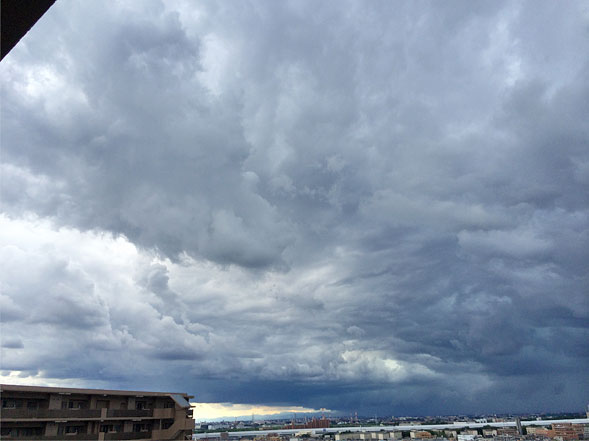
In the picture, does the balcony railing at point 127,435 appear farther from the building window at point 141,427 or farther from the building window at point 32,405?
the building window at point 32,405

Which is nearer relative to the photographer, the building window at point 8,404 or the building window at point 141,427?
the building window at point 8,404

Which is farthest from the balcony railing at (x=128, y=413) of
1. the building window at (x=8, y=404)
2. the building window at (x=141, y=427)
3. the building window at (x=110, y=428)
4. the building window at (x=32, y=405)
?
the building window at (x=8, y=404)

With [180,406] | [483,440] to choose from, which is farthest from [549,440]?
[180,406]

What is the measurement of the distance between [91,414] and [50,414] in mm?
5487

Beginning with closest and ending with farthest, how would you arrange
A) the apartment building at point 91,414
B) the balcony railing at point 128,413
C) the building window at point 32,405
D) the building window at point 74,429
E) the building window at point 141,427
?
the apartment building at point 91,414
the building window at point 32,405
the building window at point 74,429
the balcony railing at point 128,413
the building window at point 141,427

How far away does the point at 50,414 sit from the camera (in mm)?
47750

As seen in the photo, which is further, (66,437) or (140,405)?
(140,405)

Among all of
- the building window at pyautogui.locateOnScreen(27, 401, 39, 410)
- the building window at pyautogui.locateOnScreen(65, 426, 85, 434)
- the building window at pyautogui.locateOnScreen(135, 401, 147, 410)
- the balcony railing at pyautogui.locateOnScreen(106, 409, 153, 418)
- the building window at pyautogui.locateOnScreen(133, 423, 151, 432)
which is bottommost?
the building window at pyautogui.locateOnScreen(133, 423, 151, 432)

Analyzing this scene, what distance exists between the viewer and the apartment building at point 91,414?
149 ft

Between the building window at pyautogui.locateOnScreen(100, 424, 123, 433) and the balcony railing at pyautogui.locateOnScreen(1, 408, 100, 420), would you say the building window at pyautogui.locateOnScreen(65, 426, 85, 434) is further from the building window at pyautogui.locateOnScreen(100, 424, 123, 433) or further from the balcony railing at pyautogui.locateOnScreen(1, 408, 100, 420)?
the building window at pyautogui.locateOnScreen(100, 424, 123, 433)

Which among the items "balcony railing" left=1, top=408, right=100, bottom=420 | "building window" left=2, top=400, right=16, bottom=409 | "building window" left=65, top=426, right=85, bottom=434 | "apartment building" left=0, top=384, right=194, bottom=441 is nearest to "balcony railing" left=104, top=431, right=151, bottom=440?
"apartment building" left=0, top=384, right=194, bottom=441

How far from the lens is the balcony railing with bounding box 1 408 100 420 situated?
44.5m

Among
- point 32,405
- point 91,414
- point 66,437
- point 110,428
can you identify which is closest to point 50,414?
point 32,405

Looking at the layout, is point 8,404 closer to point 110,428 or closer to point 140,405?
point 110,428
